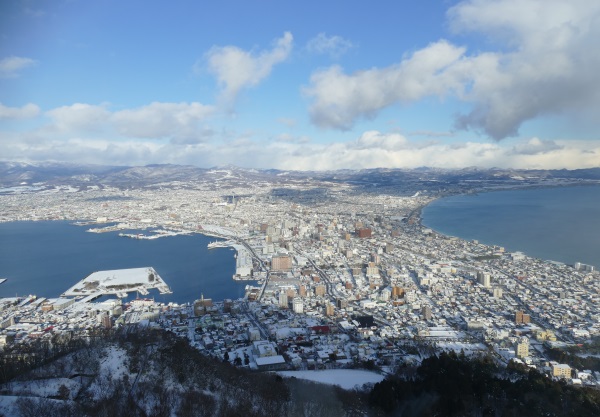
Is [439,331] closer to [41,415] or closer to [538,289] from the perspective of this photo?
[538,289]

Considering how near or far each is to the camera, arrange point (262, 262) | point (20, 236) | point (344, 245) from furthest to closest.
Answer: point (20, 236), point (344, 245), point (262, 262)

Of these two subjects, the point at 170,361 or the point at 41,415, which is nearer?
the point at 41,415

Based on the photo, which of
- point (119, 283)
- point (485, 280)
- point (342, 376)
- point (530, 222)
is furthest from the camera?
point (530, 222)

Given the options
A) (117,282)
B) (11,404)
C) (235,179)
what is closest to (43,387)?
(11,404)

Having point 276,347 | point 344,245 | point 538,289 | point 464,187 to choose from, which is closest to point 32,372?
point 276,347

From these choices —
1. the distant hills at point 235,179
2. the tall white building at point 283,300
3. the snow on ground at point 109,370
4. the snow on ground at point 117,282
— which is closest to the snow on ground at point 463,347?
the tall white building at point 283,300

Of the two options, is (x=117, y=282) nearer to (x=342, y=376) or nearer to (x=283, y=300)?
(x=283, y=300)

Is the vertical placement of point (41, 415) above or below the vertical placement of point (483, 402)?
above

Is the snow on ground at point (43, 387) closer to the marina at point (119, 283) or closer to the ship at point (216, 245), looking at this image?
the marina at point (119, 283)
